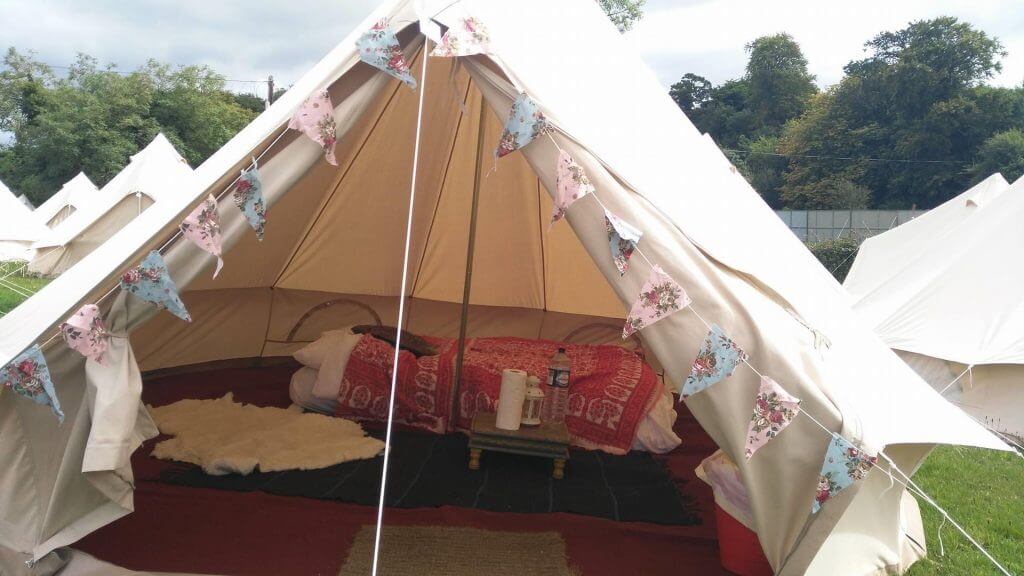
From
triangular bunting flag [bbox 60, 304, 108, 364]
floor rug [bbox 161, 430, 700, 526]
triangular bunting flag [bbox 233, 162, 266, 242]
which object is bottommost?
floor rug [bbox 161, 430, 700, 526]

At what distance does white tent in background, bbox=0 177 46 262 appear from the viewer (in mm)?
11953

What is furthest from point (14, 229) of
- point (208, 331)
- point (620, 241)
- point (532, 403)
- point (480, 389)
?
point (620, 241)

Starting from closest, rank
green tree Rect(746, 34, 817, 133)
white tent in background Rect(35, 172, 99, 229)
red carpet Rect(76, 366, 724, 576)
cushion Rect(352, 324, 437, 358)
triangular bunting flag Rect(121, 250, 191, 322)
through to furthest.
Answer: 1. triangular bunting flag Rect(121, 250, 191, 322)
2. red carpet Rect(76, 366, 724, 576)
3. cushion Rect(352, 324, 437, 358)
4. white tent in background Rect(35, 172, 99, 229)
5. green tree Rect(746, 34, 817, 133)

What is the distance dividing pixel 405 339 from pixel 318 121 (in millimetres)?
1984

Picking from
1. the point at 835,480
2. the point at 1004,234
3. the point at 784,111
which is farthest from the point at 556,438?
the point at 784,111

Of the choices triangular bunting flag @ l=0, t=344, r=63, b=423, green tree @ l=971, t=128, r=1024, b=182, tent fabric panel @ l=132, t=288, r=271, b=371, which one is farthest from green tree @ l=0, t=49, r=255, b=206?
green tree @ l=971, t=128, r=1024, b=182

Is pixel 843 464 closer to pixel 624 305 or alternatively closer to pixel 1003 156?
pixel 624 305

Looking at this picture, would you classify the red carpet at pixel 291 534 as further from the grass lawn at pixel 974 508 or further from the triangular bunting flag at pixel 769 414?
the grass lawn at pixel 974 508

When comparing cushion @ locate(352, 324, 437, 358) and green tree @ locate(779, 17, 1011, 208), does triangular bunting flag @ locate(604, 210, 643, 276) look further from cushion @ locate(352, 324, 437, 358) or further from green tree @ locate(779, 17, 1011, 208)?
green tree @ locate(779, 17, 1011, 208)

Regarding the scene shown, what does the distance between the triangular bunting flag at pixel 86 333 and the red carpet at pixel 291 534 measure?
26.4 inches

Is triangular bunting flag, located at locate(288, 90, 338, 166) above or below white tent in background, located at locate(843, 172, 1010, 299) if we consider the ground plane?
above

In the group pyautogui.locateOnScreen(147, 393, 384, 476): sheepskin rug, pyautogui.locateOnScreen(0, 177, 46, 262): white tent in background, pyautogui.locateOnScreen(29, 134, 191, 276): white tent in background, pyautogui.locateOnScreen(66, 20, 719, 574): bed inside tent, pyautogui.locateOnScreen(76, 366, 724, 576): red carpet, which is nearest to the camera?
pyautogui.locateOnScreen(76, 366, 724, 576): red carpet

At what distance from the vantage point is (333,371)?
13.4 feet

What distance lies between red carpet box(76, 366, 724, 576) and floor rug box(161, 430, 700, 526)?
0.06 m
